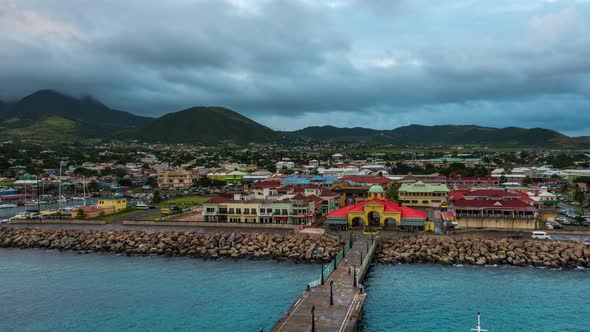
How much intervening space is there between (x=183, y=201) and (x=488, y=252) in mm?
67840

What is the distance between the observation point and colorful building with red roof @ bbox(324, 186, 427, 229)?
65.0m

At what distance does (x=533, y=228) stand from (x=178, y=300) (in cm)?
4737

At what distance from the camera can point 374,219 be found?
71875mm

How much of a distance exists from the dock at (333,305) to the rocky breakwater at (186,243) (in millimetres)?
8758

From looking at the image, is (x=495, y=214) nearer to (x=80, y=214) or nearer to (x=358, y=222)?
(x=358, y=222)

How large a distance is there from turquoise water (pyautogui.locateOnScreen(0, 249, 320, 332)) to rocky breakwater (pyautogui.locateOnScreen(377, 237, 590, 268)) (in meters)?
10.8

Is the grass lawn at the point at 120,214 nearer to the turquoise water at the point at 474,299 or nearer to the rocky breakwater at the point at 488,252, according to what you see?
the rocky breakwater at the point at 488,252

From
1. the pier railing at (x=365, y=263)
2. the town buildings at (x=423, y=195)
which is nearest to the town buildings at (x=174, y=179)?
the town buildings at (x=423, y=195)

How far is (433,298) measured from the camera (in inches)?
1592

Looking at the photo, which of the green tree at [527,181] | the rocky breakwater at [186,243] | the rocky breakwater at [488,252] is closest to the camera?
the rocky breakwater at [488,252]

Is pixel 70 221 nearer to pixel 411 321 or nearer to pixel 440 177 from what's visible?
pixel 411 321

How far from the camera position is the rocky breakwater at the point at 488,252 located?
5041 cm

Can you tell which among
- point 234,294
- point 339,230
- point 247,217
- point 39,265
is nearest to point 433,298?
point 234,294

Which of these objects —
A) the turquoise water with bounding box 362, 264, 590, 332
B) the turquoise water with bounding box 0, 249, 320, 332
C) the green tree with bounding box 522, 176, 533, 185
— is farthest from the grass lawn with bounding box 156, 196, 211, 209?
the green tree with bounding box 522, 176, 533, 185
